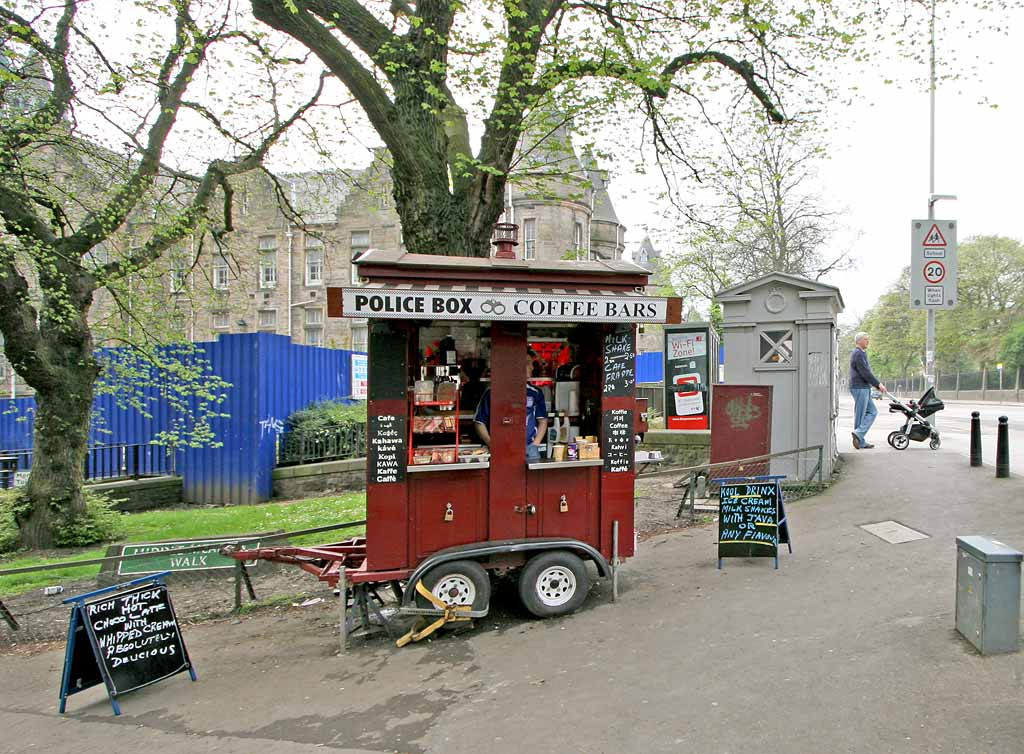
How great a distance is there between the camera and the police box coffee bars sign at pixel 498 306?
5.27 m

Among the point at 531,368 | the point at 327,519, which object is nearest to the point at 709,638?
the point at 531,368

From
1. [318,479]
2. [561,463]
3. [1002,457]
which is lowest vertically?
[318,479]

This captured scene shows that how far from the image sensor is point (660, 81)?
9.60 metres

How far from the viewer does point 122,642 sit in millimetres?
5051

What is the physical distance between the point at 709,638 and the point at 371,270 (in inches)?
160

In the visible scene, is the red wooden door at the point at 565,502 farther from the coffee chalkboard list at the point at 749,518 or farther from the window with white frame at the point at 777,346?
the window with white frame at the point at 777,346

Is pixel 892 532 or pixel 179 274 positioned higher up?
pixel 179 274

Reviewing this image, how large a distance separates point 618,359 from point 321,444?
407 inches

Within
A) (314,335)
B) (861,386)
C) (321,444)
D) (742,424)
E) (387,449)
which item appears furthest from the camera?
(314,335)

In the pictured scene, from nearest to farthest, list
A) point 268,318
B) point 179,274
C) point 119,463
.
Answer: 1. point 179,274
2. point 119,463
3. point 268,318

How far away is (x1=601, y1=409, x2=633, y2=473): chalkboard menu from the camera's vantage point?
628cm

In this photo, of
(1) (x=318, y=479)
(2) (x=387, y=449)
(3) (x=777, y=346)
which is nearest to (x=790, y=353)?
(3) (x=777, y=346)

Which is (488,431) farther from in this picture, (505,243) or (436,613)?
(505,243)

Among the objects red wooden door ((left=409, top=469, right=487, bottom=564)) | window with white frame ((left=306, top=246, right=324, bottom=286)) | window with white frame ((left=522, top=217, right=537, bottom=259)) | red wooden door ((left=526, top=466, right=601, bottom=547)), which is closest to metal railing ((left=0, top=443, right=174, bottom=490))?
red wooden door ((left=409, top=469, right=487, bottom=564))
